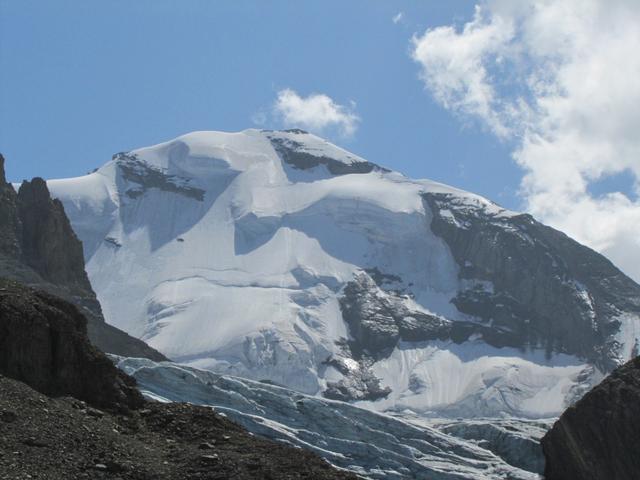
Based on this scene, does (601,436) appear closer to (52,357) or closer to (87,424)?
(52,357)

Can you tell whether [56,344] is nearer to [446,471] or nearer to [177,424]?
[177,424]

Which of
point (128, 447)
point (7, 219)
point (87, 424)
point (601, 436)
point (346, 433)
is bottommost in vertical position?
point (128, 447)

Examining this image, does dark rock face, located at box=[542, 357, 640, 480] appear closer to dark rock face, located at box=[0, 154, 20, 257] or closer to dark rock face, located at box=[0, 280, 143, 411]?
dark rock face, located at box=[0, 280, 143, 411]

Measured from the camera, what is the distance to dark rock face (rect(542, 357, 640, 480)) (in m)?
111

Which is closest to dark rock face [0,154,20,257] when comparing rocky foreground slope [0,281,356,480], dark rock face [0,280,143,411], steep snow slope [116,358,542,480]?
steep snow slope [116,358,542,480]

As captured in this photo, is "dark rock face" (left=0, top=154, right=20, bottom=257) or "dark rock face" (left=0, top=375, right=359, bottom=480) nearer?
"dark rock face" (left=0, top=375, right=359, bottom=480)

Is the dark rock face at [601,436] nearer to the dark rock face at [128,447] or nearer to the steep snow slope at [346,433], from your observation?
the steep snow slope at [346,433]

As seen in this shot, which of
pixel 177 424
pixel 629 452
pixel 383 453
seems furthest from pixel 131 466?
pixel 383 453

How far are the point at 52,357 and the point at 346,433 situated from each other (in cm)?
12870

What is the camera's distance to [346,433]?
563 ft

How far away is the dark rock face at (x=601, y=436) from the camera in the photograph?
363 ft

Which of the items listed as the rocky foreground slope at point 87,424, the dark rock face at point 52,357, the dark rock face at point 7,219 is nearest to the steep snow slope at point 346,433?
the dark rock face at point 7,219

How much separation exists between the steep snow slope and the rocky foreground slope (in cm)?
10450

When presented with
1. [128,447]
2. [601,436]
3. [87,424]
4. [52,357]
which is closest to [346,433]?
[601,436]
